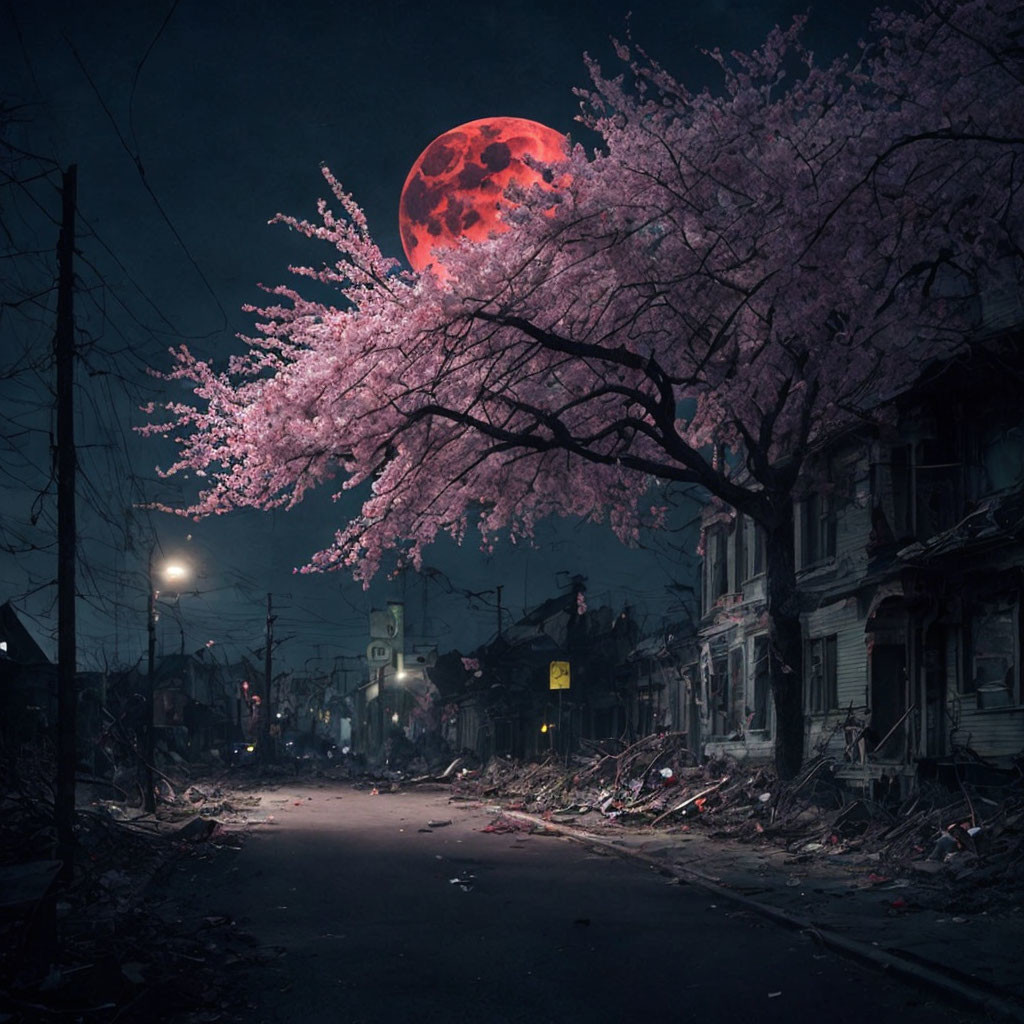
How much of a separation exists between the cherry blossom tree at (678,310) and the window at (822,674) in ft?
19.6

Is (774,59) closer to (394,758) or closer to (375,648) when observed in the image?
(394,758)

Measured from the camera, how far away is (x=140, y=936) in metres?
9.11

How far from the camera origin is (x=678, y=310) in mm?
18734

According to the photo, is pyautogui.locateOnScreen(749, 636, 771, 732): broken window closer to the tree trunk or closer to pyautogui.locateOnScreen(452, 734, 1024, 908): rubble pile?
pyautogui.locateOnScreen(452, 734, 1024, 908): rubble pile

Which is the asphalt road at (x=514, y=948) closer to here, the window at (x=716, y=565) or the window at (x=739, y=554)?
the window at (x=739, y=554)

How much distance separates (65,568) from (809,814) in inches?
575

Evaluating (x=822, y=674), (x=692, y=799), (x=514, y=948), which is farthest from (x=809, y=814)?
(x=514, y=948)

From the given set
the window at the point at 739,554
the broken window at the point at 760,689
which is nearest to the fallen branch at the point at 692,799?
the broken window at the point at 760,689

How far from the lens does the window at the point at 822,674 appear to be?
26281mm

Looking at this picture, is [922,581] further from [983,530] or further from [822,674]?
[822,674]

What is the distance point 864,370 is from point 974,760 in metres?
7.43

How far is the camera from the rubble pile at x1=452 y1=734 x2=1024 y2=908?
44.2ft

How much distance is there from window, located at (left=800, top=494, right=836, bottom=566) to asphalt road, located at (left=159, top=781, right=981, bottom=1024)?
38.3 ft

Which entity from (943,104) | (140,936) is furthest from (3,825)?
(943,104)
